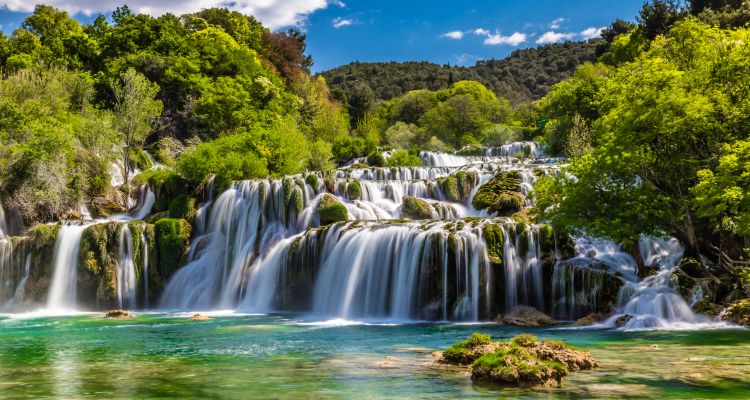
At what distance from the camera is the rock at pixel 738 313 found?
20.2 meters

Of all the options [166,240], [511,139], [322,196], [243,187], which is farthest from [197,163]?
[511,139]

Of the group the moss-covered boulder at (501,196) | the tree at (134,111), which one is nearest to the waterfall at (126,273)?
the tree at (134,111)

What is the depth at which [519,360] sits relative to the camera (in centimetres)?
1265

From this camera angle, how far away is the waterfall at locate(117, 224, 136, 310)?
3372 cm

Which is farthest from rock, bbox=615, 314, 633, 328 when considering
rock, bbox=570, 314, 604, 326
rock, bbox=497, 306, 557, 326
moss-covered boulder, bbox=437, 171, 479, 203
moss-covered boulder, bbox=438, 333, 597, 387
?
moss-covered boulder, bbox=437, 171, 479, 203

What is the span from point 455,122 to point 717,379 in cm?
7977

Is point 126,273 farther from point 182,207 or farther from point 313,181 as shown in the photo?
point 313,181

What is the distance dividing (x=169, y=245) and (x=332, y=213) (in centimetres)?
922

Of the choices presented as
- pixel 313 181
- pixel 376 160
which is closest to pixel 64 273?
pixel 313 181

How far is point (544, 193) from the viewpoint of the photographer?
24688mm

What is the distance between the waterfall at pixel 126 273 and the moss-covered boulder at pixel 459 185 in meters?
18.5

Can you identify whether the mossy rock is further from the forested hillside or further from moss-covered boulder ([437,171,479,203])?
the forested hillside

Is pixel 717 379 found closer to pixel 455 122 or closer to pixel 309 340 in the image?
pixel 309 340

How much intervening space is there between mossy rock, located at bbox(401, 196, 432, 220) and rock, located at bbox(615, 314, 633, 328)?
1527cm
